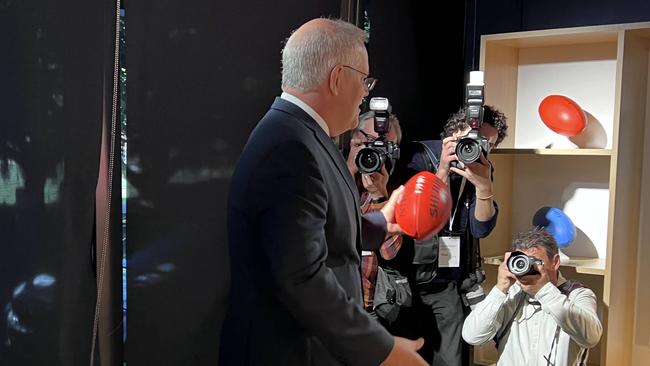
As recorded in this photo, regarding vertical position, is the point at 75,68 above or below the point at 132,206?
above

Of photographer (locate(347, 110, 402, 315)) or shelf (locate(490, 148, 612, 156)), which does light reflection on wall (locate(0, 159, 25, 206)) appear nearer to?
photographer (locate(347, 110, 402, 315))

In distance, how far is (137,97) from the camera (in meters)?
1.75

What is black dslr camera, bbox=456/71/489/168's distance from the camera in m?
2.41

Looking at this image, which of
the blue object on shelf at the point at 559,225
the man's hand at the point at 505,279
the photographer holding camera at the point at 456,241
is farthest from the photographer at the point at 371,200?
the blue object on shelf at the point at 559,225

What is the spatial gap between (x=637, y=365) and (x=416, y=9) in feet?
5.80

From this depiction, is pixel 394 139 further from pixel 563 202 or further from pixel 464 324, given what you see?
pixel 563 202

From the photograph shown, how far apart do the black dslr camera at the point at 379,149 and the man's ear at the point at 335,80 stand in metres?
0.88

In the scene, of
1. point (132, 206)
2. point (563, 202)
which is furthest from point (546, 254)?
point (132, 206)

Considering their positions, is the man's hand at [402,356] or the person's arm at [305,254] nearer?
the person's arm at [305,254]

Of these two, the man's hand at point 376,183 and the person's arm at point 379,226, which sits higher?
the man's hand at point 376,183

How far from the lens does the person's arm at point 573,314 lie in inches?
86.8

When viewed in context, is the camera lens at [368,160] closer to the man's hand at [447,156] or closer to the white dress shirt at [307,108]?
the man's hand at [447,156]

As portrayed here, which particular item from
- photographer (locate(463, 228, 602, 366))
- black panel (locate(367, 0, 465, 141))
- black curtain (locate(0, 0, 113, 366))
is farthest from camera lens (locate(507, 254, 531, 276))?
black curtain (locate(0, 0, 113, 366))

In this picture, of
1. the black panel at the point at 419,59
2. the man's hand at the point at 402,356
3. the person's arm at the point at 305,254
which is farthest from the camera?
the black panel at the point at 419,59
